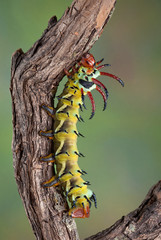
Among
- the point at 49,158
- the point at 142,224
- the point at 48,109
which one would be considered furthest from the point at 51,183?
the point at 142,224

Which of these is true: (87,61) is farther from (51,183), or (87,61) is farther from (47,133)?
(51,183)

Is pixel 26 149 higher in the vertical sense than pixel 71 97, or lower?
lower

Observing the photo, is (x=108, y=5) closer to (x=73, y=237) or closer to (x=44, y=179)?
(x=44, y=179)

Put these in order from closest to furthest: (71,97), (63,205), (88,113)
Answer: (71,97)
(63,205)
(88,113)

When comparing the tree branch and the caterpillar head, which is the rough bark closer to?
the tree branch

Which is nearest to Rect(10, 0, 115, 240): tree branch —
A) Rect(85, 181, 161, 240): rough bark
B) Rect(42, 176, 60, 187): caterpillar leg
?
Rect(42, 176, 60, 187): caterpillar leg

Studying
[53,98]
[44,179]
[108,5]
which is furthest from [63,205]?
[108,5]

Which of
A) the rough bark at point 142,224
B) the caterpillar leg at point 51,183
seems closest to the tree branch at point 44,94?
the caterpillar leg at point 51,183
